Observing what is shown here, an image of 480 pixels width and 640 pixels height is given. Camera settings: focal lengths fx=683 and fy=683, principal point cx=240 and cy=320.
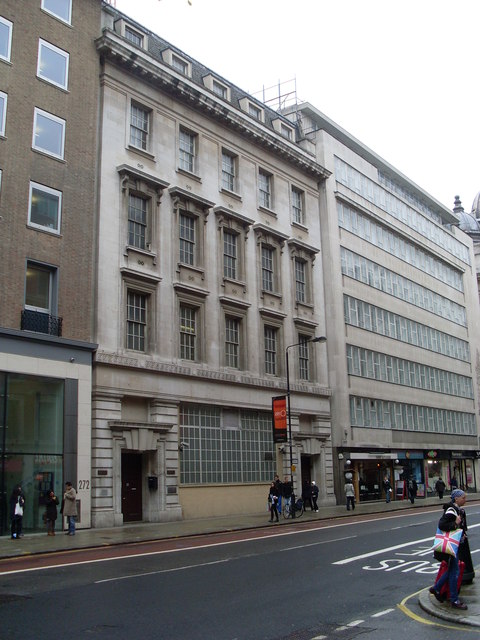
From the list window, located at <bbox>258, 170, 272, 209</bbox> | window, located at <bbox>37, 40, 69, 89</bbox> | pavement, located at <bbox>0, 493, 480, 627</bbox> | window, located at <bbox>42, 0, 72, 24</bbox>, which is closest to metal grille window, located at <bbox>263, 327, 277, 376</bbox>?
window, located at <bbox>258, 170, 272, 209</bbox>

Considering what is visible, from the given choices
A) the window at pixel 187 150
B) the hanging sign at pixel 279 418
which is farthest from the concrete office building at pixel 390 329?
the window at pixel 187 150

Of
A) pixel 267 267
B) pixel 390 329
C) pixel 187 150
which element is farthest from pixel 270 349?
pixel 390 329

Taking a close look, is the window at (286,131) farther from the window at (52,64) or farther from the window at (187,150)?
the window at (52,64)

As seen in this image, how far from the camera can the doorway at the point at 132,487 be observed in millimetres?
28531

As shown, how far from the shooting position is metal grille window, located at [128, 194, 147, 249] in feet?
99.3

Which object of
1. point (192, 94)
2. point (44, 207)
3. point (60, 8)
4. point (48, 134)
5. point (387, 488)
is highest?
point (60, 8)

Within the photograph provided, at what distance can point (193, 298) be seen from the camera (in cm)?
3241

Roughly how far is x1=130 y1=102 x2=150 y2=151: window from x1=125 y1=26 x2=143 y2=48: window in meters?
3.36

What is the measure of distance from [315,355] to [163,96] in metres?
17.1

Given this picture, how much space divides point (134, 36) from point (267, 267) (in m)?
13.7

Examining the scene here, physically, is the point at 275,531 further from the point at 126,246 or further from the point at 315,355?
the point at 315,355

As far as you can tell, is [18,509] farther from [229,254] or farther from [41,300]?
[229,254]

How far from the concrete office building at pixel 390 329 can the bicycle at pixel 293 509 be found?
777 cm

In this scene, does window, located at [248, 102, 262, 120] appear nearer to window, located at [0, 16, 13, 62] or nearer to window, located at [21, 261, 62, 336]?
window, located at [0, 16, 13, 62]
